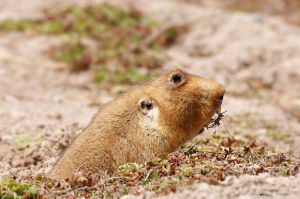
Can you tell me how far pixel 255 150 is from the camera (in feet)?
15.1

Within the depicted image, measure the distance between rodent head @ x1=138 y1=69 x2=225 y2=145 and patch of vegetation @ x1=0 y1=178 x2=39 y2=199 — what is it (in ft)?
5.31

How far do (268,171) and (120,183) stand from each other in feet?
4.88

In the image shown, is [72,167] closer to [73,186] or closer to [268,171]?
[73,186]

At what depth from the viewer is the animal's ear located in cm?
486

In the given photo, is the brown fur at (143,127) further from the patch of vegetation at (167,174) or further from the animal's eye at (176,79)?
the patch of vegetation at (167,174)

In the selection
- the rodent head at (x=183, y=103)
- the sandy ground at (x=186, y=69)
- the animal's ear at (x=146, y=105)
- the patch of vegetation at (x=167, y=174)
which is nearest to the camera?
the patch of vegetation at (x=167, y=174)

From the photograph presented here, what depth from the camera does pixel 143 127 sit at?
475 centimetres

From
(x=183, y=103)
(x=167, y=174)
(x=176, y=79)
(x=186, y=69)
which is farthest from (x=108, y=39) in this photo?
(x=167, y=174)

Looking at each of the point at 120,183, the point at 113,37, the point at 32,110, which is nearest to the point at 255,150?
the point at 120,183

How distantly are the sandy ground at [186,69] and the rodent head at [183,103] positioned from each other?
1894 millimetres

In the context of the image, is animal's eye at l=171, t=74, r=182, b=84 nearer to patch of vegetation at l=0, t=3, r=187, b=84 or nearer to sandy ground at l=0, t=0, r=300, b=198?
sandy ground at l=0, t=0, r=300, b=198

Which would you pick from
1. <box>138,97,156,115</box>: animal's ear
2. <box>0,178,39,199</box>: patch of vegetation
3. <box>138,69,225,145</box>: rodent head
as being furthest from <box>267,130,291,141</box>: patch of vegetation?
<box>0,178,39,199</box>: patch of vegetation

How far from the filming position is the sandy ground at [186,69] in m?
6.87

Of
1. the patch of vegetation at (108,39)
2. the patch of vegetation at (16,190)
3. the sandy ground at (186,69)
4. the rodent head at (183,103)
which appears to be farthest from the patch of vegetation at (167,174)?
the patch of vegetation at (108,39)
